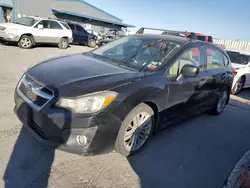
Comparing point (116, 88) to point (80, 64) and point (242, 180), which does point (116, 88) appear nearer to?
point (80, 64)

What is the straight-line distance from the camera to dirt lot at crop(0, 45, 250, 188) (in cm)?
235

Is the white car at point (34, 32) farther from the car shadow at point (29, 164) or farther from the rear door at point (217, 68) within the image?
the rear door at point (217, 68)

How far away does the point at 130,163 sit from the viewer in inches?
109

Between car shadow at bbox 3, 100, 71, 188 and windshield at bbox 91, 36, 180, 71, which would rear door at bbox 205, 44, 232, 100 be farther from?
car shadow at bbox 3, 100, 71, 188

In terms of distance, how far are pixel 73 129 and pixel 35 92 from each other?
69cm

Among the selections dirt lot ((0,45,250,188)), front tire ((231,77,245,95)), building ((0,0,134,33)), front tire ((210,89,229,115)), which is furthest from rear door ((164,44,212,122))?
building ((0,0,134,33))

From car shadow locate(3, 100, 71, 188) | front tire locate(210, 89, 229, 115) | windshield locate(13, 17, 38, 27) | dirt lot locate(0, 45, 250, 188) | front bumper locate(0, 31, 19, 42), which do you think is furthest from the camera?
windshield locate(13, 17, 38, 27)

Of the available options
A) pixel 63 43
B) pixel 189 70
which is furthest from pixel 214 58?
pixel 63 43

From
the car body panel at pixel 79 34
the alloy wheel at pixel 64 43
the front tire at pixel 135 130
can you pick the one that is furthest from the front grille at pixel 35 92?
the car body panel at pixel 79 34

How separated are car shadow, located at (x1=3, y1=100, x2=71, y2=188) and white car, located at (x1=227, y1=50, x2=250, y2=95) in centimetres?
693

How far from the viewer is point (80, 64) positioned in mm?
3055

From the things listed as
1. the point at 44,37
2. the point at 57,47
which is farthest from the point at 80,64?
the point at 57,47

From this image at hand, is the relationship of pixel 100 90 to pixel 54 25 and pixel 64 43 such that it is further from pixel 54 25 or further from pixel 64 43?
pixel 64 43

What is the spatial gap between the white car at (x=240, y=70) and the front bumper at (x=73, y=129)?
257 inches
